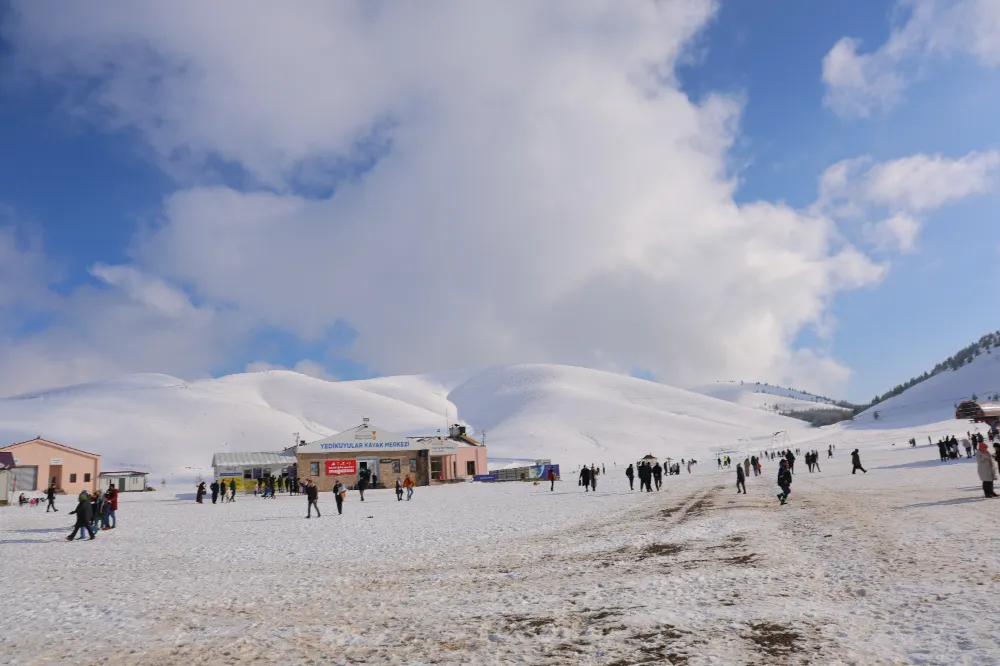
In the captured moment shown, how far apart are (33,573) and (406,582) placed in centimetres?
926

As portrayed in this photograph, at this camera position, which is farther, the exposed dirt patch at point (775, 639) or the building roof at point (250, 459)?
the building roof at point (250, 459)

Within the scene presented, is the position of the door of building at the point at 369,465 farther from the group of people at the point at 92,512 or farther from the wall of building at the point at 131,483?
the wall of building at the point at 131,483

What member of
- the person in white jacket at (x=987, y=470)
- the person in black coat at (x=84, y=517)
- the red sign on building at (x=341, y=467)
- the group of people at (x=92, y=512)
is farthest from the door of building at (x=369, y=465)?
the person in white jacket at (x=987, y=470)

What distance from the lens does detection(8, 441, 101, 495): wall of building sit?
62.2 meters

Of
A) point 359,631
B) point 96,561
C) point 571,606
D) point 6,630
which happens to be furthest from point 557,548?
point 96,561

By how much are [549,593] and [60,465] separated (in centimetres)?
7167

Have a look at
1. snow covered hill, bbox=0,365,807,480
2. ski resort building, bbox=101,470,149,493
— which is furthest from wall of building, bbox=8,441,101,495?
snow covered hill, bbox=0,365,807,480

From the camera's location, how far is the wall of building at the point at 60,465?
62219 mm

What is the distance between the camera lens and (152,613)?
398 inches

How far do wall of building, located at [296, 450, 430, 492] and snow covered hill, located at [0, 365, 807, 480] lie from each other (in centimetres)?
4401

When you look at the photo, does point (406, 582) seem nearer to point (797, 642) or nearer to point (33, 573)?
point (797, 642)

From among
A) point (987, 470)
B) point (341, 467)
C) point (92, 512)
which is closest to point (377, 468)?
point (341, 467)

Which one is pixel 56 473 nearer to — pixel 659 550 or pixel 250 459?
pixel 250 459

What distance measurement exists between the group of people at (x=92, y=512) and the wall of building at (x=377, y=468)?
28886mm
